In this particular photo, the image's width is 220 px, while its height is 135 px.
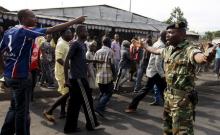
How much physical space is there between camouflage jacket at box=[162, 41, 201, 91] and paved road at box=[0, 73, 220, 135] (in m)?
2.44

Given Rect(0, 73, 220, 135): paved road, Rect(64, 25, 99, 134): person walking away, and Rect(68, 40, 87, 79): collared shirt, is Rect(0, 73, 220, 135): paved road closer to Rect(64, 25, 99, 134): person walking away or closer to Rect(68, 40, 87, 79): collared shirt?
Rect(64, 25, 99, 134): person walking away

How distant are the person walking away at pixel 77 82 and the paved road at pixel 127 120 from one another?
269 mm

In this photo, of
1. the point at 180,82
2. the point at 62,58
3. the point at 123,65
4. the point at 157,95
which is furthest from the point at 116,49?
the point at 180,82

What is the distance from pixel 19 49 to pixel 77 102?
1928 millimetres

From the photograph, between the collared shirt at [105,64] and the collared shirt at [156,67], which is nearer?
the collared shirt at [105,64]

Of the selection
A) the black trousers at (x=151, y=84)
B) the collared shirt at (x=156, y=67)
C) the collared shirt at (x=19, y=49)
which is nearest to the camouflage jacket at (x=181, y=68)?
the collared shirt at (x=19, y=49)

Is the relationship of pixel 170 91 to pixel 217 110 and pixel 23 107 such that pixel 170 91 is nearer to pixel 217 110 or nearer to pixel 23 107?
pixel 23 107

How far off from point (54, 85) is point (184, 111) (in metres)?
7.47

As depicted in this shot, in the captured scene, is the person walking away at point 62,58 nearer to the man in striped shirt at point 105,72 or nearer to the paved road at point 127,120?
the paved road at point 127,120

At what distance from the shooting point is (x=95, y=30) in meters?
18.0

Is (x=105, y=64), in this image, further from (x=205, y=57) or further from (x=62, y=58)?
(x=205, y=57)

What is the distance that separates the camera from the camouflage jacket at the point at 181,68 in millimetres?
4480

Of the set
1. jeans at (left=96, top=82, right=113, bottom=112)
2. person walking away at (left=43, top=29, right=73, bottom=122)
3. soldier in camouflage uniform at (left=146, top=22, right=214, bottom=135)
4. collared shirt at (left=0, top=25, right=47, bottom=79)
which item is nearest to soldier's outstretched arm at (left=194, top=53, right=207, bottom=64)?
soldier in camouflage uniform at (left=146, top=22, right=214, bottom=135)

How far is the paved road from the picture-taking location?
6.87 meters
